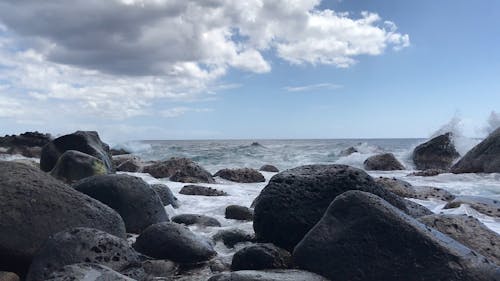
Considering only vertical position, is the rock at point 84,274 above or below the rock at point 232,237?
above

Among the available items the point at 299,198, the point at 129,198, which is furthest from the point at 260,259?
the point at 129,198

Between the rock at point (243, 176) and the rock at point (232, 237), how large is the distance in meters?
6.79

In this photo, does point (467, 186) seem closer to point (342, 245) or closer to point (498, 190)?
point (498, 190)

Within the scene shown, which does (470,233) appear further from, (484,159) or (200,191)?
(484,159)

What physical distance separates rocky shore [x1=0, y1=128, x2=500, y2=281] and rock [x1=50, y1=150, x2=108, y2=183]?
246 centimetres

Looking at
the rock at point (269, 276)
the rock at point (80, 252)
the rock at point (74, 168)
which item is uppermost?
the rock at point (74, 168)

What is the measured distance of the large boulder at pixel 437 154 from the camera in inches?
695

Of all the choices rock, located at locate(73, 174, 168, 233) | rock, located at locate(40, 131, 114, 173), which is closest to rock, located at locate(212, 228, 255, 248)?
rock, located at locate(73, 174, 168, 233)

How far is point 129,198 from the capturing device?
5621 millimetres

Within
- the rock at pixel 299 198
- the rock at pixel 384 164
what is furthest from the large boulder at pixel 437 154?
the rock at pixel 299 198

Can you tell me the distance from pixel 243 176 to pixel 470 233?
26.7 feet

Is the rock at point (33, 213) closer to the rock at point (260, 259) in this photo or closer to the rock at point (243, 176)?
the rock at point (260, 259)

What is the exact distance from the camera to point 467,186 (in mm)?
10633

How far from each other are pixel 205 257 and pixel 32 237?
161 centimetres
